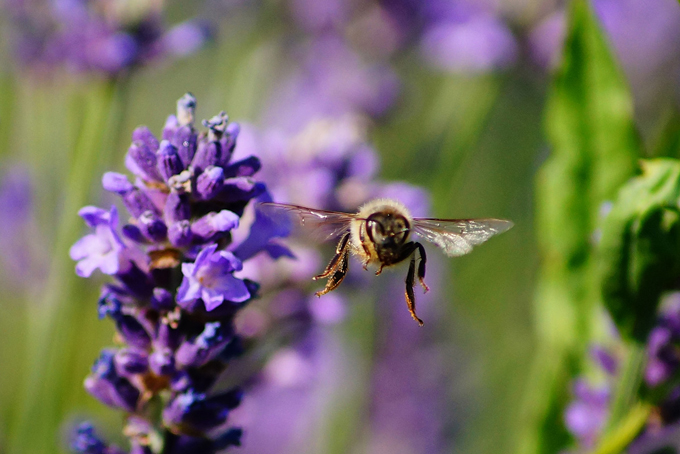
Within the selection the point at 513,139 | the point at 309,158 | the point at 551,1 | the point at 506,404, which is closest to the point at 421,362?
the point at 506,404

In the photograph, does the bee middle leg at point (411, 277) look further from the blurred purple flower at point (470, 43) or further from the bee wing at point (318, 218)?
the blurred purple flower at point (470, 43)

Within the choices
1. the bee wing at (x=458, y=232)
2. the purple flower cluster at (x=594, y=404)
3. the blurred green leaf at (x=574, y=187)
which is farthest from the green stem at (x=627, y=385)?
the bee wing at (x=458, y=232)

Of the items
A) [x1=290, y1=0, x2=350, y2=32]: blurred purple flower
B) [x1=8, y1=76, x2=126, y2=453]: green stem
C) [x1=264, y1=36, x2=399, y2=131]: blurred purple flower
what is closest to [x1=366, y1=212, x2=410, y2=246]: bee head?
[x1=8, y1=76, x2=126, y2=453]: green stem

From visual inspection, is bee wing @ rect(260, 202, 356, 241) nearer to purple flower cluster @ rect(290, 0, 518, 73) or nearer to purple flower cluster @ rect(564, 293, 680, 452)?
purple flower cluster @ rect(564, 293, 680, 452)

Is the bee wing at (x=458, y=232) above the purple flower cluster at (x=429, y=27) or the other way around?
the other way around

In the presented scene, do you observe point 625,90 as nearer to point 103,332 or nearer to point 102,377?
point 102,377
